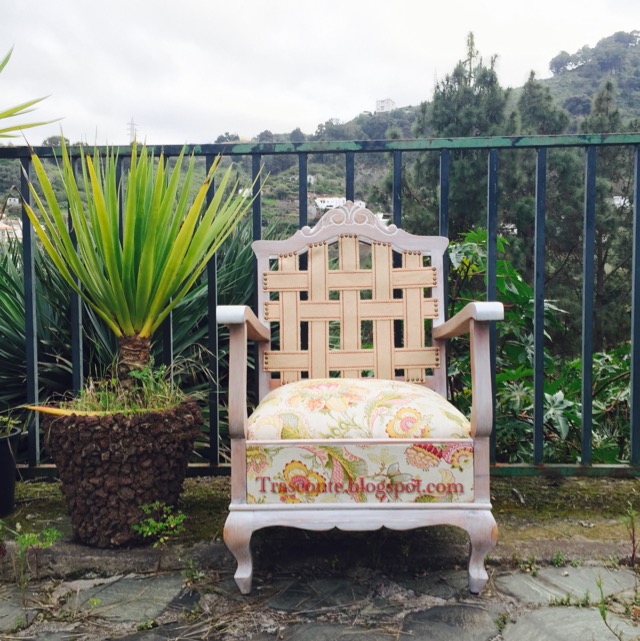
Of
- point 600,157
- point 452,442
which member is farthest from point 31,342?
point 600,157

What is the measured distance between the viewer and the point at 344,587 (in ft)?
4.85

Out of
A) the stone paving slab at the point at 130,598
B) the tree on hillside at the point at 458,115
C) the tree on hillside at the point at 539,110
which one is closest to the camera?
the stone paving slab at the point at 130,598

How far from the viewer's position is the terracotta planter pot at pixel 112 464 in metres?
1.62

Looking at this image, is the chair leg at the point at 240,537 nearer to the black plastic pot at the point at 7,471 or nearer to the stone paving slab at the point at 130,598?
the stone paving slab at the point at 130,598

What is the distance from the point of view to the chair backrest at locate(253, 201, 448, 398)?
6.23ft

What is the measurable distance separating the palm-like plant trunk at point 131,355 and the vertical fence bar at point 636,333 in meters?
1.61

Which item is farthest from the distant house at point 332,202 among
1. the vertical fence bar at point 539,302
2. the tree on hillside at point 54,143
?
the tree on hillside at point 54,143

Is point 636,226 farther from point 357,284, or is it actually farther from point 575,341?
point 575,341

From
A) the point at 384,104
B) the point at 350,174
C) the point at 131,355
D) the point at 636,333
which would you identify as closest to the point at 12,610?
the point at 131,355

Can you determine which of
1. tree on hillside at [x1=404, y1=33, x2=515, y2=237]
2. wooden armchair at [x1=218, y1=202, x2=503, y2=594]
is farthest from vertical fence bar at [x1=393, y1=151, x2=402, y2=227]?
tree on hillside at [x1=404, y1=33, x2=515, y2=237]

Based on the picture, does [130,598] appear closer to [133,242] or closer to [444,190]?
[133,242]

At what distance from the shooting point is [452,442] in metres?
1.39

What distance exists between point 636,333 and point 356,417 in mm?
1201

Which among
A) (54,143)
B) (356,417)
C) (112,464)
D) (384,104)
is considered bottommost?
(112,464)
